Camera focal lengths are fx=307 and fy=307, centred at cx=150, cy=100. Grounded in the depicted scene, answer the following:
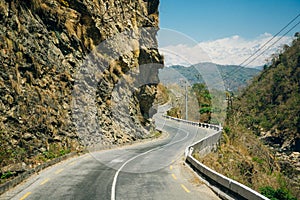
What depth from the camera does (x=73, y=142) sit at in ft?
78.5

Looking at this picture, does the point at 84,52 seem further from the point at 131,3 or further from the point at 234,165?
the point at 234,165

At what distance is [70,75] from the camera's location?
25406mm

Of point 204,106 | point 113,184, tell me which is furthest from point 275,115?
point 113,184

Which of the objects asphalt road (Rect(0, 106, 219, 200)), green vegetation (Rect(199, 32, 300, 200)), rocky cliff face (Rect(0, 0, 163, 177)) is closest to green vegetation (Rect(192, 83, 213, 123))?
green vegetation (Rect(199, 32, 300, 200))

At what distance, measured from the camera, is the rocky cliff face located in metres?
17.6

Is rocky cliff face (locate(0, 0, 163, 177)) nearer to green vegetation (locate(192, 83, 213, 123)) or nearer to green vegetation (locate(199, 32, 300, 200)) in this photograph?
green vegetation (locate(199, 32, 300, 200))

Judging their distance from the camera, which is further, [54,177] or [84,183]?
[54,177]

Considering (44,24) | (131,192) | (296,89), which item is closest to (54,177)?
(131,192)

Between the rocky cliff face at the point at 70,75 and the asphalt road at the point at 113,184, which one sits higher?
the rocky cliff face at the point at 70,75

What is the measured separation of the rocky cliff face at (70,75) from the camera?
17594 millimetres

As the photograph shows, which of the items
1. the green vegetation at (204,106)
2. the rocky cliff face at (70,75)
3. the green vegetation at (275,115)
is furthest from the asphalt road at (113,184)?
the green vegetation at (204,106)

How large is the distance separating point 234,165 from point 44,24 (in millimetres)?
21571

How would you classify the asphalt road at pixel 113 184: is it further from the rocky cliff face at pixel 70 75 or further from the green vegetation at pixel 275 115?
the green vegetation at pixel 275 115

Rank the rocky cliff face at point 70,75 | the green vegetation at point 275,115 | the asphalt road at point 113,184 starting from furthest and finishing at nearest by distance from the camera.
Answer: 1. the green vegetation at point 275,115
2. the rocky cliff face at point 70,75
3. the asphalt road at point 113,184
